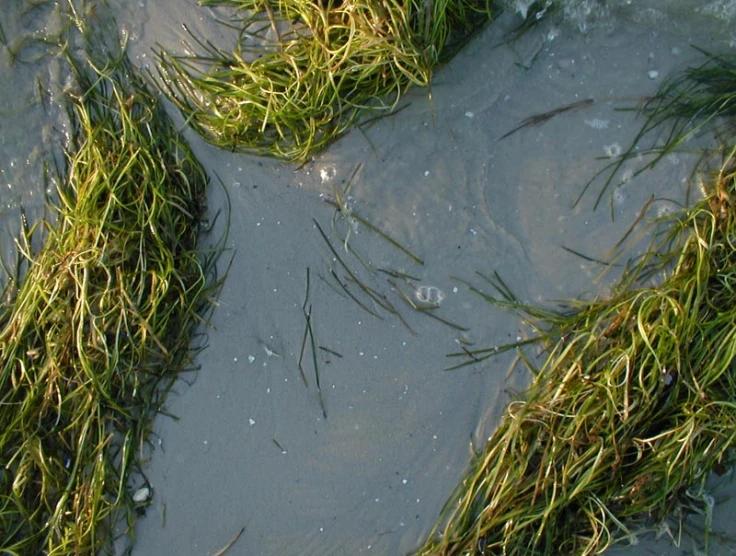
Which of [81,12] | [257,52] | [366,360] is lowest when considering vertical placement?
[366,360]

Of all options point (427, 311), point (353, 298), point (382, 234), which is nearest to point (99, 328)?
point (353, 298)

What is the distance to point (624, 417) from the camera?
2.38m

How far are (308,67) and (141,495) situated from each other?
1594mm

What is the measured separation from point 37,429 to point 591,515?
6.17 ft

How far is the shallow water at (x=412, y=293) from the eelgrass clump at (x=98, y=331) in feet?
0.42

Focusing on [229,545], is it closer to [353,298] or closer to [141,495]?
[141,495]

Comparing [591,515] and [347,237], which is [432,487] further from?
[347,237]

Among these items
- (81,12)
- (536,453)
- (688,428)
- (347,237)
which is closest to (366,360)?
(347,237)

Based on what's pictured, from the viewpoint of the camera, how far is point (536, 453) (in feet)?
8.20

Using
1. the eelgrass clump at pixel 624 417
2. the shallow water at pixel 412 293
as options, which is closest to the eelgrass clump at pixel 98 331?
the shallow water at pixel 412 293

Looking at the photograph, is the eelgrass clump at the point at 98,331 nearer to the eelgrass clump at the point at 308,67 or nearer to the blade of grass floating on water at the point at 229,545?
the eelgrass clump at the point at 308,67

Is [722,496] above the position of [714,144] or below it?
below

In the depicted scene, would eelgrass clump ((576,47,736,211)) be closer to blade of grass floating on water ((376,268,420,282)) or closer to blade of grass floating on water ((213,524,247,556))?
blade of grass floating on water ((376,268,420,282))

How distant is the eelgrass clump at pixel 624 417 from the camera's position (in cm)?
239
